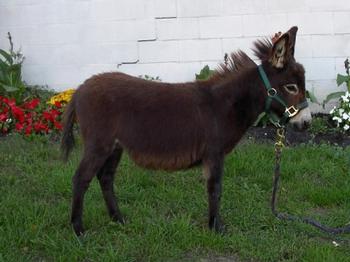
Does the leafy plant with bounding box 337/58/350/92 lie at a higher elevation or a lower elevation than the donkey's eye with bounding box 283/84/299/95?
lower

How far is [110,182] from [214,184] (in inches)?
34.1

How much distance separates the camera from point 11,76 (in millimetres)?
8031

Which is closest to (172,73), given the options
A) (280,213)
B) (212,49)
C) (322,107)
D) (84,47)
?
(212,49)

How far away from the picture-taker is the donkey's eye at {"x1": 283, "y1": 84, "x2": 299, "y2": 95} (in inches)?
Result: 177

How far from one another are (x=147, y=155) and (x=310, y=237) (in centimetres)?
148

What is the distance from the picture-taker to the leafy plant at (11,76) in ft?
25.8

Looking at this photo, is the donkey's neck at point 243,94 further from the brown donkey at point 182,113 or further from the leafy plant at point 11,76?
the leafy plant at point 11,76

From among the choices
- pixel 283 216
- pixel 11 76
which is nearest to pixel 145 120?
pixel 283 216

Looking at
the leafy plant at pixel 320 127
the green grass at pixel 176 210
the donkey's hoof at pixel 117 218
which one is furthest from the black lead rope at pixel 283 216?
the leafy plant at pixel 320 127

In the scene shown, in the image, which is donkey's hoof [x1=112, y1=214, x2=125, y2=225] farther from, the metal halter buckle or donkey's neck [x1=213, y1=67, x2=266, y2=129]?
the metal halter buckle

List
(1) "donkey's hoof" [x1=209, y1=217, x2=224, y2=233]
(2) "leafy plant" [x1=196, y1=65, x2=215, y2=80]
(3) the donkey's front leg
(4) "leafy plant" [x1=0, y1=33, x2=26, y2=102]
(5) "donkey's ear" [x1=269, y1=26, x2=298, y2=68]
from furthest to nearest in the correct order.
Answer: (4) "leafy plant" [x1=0, y1=33, x2=26, y2=102], (2) "leafy plant" [x1=196, y1=65, x2=215, y2=80], (1) "donkey's hoof" [x1=209, y1=217, x2=224, y2=233], (3) the donkey's front leg, (5) "donkey's ear" [x1=269, y1=26, x2=298, y2=68]

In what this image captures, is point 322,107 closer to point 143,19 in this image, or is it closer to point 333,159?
point 333,159

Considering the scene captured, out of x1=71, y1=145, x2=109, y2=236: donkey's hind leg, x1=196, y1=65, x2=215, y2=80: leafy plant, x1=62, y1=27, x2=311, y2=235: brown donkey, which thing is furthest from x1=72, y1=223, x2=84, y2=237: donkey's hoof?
x1=196, y1=65, x2=215, y2=80: leafy plant

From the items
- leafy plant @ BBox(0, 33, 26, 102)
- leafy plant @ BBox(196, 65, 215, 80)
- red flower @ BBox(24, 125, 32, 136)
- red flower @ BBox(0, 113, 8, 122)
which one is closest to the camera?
red flower @ BBox(24, 125, 32, 136)
